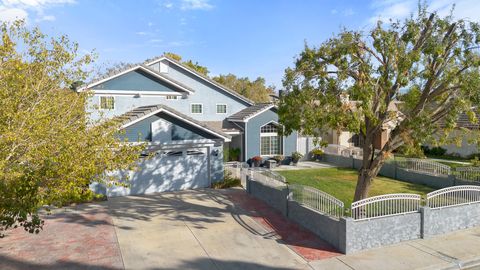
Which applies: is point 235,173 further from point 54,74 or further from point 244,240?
point 54,74

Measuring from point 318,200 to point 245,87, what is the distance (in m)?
51.2

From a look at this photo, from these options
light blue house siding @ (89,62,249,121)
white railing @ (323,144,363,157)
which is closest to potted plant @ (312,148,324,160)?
white railing @ (323,144,363,157)

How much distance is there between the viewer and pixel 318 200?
11789 millimetres

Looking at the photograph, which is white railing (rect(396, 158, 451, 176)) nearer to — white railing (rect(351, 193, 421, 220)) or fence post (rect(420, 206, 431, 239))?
fence post (rect(420, 206, 431, 239))

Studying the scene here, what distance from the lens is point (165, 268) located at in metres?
9.23

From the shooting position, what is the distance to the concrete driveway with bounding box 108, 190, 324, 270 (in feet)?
31.6

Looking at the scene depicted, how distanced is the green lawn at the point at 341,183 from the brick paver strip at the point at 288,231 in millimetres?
3387

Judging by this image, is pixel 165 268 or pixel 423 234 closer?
pixel 165 268

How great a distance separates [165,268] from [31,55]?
6356 mm

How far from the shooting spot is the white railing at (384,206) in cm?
1057

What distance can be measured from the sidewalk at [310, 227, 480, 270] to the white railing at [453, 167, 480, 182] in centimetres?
681

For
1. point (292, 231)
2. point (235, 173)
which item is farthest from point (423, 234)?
point (235, 173)

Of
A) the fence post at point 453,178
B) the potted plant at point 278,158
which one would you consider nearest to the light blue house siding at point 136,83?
the potted plant at point 278,158

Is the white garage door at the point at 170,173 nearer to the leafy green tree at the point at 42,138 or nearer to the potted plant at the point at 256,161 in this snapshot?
the potted plant at the point at 256,161
